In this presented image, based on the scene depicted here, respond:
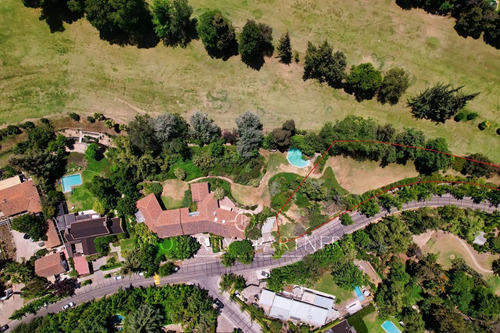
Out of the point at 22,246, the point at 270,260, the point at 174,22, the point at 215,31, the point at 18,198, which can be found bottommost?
the point at 270,260

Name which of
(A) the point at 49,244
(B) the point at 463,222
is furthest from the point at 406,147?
(A) the point at 49,244

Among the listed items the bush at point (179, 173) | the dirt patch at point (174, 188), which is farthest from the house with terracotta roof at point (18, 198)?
the bush at point (179, 173)

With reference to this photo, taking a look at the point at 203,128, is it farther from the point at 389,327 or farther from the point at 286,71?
the point at 389,327

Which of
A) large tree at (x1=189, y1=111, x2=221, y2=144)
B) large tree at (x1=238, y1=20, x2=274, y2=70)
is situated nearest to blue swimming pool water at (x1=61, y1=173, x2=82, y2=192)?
large tree at (x1=189, y1=111, x2=221, y2=144)

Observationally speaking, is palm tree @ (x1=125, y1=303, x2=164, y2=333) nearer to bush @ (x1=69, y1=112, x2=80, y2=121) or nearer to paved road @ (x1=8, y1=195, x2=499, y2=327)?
paved road @ (x1=8, y1=195, x2=499, y2=327)

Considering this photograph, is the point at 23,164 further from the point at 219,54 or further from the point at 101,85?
the point at 219,54

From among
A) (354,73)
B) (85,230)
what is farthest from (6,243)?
(354,73)
